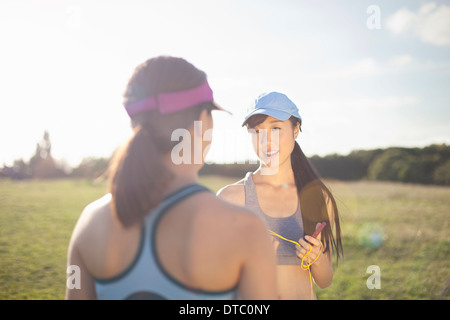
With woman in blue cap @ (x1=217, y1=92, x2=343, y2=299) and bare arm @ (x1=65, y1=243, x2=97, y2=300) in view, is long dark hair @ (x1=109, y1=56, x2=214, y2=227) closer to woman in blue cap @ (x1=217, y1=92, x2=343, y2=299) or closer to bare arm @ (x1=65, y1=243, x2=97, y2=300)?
bare arm @ (x1=65, y1=243, x2=97, y2=300)

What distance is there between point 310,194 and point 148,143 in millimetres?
2058

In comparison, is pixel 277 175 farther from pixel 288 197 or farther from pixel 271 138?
pixel 271 138

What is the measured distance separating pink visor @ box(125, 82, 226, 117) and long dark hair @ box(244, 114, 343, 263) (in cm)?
150

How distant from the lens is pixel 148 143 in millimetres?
1332

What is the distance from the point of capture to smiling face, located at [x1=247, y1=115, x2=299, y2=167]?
2875 mm

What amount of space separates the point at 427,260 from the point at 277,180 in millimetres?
7625

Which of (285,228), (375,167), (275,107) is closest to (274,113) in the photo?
(275,107)

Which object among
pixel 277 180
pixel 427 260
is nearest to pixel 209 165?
pixel 427 260

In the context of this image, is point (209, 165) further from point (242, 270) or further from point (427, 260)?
point (242, 270)

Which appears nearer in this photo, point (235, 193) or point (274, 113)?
point (274, 113)

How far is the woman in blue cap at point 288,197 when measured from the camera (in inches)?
107
